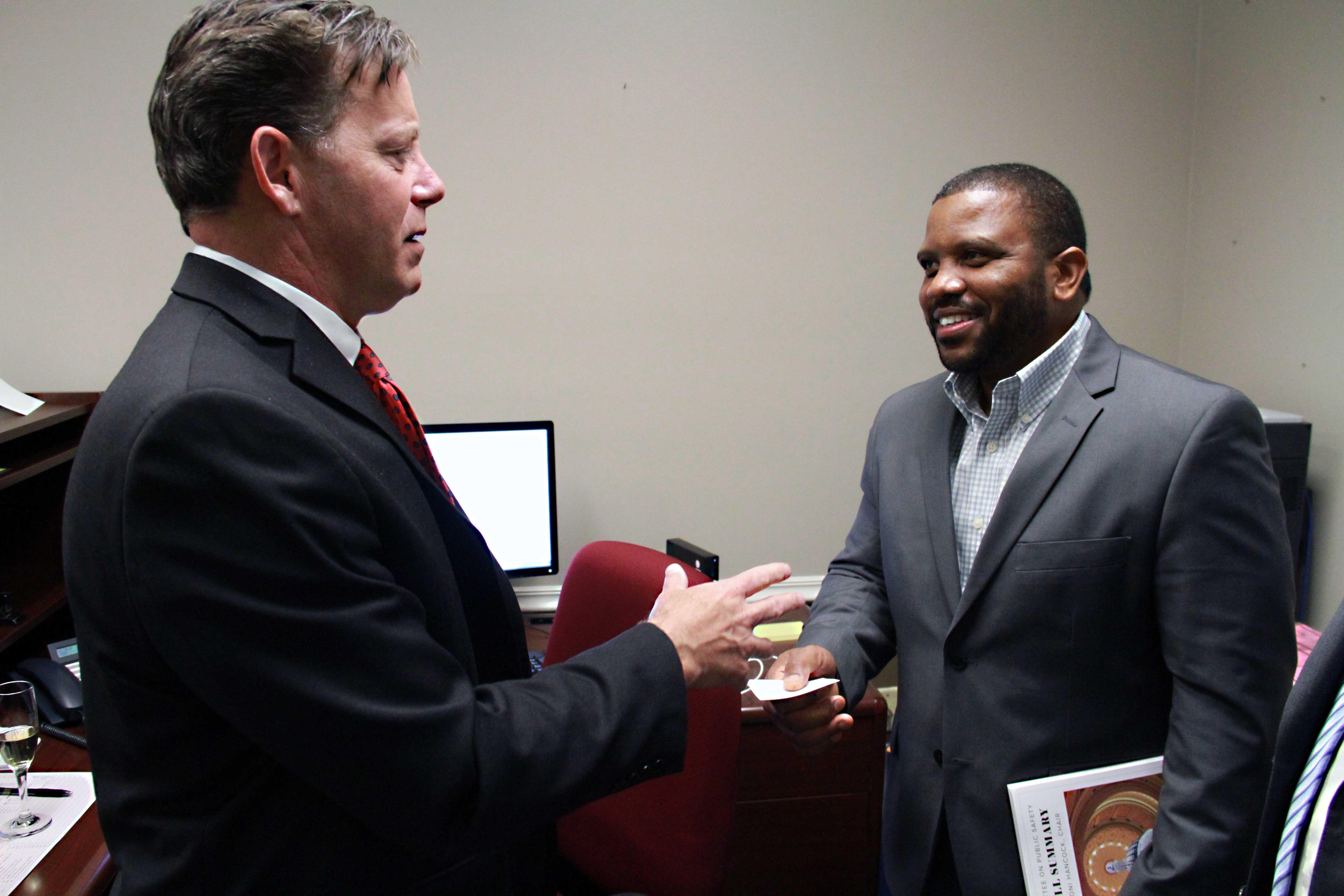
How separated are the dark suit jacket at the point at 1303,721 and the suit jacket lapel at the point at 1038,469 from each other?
1.68ft

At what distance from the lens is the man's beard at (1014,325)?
1338 millimetres

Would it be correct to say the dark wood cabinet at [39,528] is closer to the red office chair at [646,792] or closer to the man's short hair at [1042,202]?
the red office chair at [646,792]

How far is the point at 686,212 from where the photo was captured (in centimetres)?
244

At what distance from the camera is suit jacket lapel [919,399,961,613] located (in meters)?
1.33

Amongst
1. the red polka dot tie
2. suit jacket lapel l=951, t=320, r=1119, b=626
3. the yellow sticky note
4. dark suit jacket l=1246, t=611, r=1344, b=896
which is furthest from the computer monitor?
dark suit jacket l=1246, t=611, r=1344, b=896

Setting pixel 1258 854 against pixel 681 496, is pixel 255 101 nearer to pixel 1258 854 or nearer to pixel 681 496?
pixel 1258 854

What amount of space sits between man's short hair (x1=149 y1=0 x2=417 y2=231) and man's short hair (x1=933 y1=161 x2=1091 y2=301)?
946 mm

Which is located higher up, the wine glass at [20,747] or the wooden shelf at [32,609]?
→ the wooden shelf at [32,609]

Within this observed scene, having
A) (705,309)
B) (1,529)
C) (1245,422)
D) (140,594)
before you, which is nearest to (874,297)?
(705,309)

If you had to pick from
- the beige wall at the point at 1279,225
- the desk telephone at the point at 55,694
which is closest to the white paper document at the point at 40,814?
the desk telephone at the point at 55,694

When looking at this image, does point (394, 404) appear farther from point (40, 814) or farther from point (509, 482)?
point (509, 482)

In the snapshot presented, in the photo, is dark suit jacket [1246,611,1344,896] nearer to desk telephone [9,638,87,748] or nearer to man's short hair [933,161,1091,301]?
man's short hair [933,161,1091,301]

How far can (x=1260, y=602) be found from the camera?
113cm

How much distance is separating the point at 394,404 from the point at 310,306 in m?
0.16
